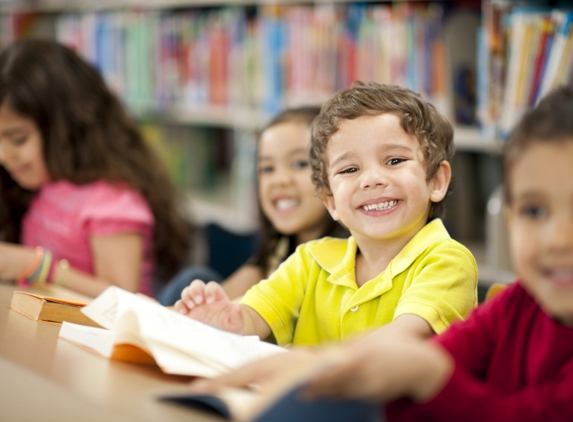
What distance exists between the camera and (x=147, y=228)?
1.91m

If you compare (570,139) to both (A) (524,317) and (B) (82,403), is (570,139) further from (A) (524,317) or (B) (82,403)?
(B) (82,403)

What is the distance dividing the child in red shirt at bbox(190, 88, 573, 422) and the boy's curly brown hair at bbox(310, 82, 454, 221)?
0.37 metres

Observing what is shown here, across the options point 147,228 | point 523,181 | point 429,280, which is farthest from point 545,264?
point 147,228

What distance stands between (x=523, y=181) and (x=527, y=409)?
19cm

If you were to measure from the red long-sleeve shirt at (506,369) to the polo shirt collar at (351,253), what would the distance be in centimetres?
26

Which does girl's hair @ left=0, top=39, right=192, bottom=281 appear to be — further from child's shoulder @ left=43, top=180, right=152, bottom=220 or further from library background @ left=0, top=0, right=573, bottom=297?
library background @ left=0, top=0, right=573, bottom=297

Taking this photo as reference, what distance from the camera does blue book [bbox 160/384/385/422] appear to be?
0.56 metres

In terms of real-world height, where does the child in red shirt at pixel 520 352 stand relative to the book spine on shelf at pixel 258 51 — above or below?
below

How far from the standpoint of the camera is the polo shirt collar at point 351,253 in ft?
3.28

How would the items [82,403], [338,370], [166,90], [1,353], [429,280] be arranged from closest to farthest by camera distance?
[338,370] → [82,403] → [1,353] → [429,280] → [166,90]

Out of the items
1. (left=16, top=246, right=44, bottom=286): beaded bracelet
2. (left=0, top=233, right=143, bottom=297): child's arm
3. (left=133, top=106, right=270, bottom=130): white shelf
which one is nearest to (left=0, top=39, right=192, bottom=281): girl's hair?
(left=0, top=233, right=143, bottom=297): child's arm

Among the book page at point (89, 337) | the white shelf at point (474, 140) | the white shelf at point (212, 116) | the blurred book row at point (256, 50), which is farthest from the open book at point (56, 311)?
the white shelf at point (212, 116)

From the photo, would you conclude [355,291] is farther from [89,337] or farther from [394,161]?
[89,337]

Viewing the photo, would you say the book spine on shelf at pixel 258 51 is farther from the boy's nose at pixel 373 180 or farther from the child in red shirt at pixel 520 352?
the child in red shirt at pixel 520 352
